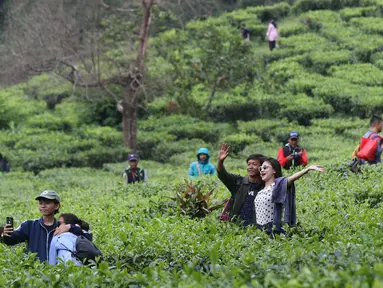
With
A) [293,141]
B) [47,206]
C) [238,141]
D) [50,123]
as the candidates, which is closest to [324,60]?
[238,141]

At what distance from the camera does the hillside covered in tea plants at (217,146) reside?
17.4ft

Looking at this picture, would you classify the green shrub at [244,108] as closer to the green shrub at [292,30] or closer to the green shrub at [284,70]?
the green shrub at [284,70]

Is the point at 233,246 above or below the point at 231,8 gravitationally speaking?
below

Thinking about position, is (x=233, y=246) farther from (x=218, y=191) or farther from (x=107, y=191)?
(x=107, y=191)

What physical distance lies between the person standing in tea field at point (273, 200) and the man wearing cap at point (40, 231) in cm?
188

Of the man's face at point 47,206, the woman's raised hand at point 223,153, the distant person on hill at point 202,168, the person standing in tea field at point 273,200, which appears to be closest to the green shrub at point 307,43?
the distant person on hill at point 202,168

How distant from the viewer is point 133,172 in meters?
13.4

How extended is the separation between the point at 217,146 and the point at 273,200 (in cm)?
1431

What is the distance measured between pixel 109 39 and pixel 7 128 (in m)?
6.62

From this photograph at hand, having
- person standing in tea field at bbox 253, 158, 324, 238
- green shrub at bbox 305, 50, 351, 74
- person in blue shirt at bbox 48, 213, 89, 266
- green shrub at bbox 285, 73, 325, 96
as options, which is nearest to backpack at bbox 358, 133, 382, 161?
person standing in tea field at bbox 253, 158, 324, 238

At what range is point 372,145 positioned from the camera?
12141 millimetres

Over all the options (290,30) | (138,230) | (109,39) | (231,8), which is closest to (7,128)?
(109,39)

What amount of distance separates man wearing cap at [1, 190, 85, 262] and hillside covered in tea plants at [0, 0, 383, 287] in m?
0.26

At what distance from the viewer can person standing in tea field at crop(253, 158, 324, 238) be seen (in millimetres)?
7074
